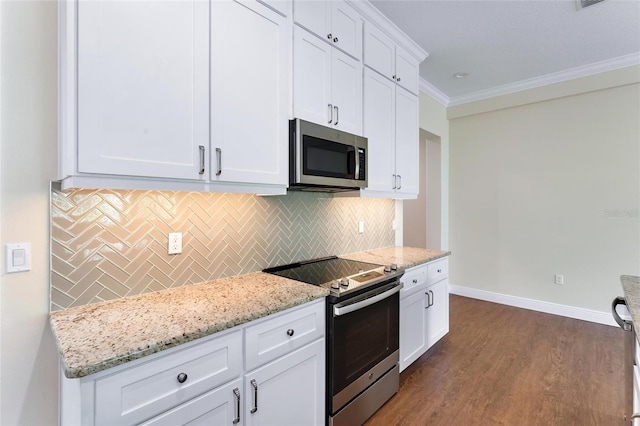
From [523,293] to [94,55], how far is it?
16.1 feet

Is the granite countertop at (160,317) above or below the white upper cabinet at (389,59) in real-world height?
below

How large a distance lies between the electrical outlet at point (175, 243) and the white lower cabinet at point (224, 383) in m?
0.63

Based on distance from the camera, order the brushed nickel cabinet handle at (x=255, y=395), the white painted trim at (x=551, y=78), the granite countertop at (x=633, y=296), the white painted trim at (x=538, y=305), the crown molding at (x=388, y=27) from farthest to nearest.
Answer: the white painted trim at (x=538, y=305) < the white painted trim at (x=551, y=78) < the crown molding at (x=388, y=27) < the brushed nickel cabinet handle at (x=255, y=395) < the granite countertop at (x=633, y=296)

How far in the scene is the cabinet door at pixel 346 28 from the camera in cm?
211

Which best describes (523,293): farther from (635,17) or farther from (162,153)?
(162,153)

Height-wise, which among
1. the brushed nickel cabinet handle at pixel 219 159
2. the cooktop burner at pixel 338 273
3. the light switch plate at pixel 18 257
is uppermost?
the brushed nickel cabinet handle at pixel 219 159

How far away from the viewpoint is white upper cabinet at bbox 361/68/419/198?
2430mm

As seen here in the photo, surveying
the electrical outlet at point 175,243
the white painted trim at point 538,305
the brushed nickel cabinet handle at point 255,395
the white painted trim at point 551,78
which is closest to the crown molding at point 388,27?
the white painted trim at point 551,78

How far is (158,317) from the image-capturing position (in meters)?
1.23

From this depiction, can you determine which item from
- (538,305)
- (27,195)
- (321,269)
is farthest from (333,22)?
(538,305)

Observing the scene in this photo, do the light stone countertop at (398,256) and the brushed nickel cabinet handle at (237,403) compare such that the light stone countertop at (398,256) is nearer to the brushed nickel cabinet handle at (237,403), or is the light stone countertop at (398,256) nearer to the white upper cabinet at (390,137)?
the white upper cabinet at (390,137)

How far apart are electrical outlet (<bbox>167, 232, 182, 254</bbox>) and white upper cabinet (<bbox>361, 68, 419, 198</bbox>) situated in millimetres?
1336

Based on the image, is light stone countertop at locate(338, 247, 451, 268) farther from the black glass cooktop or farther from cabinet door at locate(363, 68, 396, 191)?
cabinet door at locate(363, 68, 396, 191)

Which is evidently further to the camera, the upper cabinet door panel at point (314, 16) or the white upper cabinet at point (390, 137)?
the white upper cabinet at point (390, 137)
